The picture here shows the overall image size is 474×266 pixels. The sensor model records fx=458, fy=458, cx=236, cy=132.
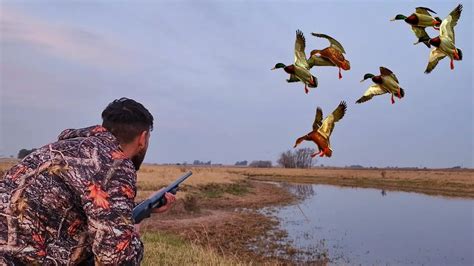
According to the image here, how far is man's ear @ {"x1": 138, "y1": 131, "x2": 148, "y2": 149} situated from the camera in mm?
3203

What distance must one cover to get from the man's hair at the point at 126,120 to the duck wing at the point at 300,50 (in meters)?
1.76

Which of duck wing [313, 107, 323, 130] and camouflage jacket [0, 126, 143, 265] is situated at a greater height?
duck wing [313, 107, 323, 130]

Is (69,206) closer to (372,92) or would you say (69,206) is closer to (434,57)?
(372,92)

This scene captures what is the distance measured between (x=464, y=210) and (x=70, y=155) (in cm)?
3710

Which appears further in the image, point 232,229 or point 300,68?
point 232,229

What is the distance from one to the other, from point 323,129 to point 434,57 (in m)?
0.44

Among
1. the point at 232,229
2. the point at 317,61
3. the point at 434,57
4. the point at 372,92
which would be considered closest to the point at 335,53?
the point at 317,61

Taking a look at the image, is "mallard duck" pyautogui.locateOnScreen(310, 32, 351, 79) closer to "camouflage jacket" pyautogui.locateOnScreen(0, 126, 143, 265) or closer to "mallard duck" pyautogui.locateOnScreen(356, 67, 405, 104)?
"mallard duck" pyautogui.locateOnScreen(356, 67, 405, 104)

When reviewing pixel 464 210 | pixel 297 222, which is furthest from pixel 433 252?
pixel 464 210

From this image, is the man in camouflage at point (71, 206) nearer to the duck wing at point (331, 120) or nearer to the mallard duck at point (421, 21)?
the duck wing at point (331, 120)

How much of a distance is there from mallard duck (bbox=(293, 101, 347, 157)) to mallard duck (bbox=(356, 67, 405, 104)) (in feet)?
0.35

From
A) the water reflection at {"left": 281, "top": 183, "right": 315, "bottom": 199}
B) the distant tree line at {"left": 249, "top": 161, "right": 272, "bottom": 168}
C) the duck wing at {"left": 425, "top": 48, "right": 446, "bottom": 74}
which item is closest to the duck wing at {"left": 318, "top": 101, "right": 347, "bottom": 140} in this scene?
the duck wing at {"left": 425, "top": 48, "right": 446, "bottom": 74}

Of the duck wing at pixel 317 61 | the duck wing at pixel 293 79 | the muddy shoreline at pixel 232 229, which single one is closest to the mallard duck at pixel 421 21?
the duck wing at pixel 317 61

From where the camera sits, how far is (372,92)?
1610 millimetres
